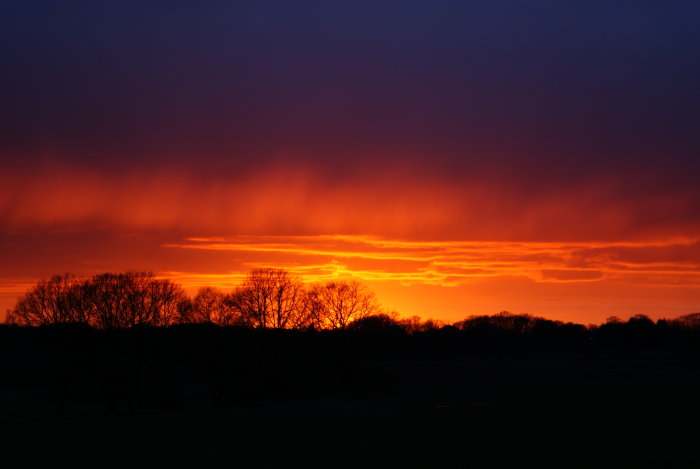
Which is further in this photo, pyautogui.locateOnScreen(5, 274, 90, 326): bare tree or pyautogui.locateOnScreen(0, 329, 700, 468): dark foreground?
pyautogui.locateOnScreen(5, 274, 90, 326): bare tree

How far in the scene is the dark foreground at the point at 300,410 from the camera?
3572 cm

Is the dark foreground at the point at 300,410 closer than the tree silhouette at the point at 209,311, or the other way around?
the dark foreground at the point at 300,410

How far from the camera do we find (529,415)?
53688mm

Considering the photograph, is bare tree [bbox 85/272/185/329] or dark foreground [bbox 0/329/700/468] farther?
bare tree [bbox 85/272/185/329]

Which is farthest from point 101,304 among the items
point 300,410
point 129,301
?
point 300,410

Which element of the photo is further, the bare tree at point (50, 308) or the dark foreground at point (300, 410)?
the bare tree at point (50, 308)

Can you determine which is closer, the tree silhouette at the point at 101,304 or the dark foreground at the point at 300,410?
the dark foreground at the point at 300,410

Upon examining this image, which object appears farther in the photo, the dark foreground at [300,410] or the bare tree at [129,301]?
the bare tree at [129,301]

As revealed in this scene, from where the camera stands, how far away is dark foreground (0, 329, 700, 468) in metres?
35.7

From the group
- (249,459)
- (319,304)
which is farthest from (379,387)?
(249,459)

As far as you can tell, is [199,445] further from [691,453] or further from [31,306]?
[31,306]

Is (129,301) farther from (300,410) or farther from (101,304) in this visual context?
(300,410)

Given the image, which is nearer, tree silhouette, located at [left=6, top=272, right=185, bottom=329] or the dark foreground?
the dark foreground

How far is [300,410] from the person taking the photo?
211 feet
